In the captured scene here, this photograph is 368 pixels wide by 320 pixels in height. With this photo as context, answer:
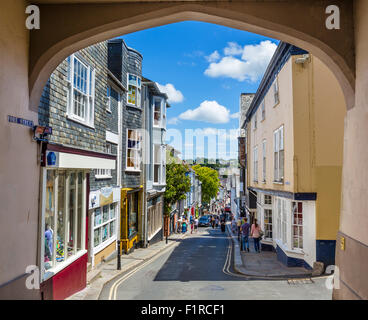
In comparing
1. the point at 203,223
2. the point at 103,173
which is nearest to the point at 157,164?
the point at 103,173

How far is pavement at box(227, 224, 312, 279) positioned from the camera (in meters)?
11.7

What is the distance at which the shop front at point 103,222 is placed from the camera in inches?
502

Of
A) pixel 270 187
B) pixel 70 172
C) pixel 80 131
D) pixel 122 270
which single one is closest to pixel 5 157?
pixel 70 172

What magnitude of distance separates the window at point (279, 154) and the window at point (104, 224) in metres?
7.82

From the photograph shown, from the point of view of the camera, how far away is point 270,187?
17.0 meters

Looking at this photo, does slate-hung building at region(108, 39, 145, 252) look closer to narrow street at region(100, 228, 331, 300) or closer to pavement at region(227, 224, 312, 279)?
narrow street at region(100, 228, 331, 300)

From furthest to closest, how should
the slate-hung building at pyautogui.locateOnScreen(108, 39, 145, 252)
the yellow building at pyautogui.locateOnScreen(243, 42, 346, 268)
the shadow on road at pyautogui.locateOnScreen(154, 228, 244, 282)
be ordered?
the slate-hung building at pyautogui.locateOnScreen(108, 39, 145, 252) → the yellow building at pyautogui.locateOnScreen(243, 42, 346, 268) → the shadow on road at pyautogui.locateOnScreen(154, 228, 244, 282)

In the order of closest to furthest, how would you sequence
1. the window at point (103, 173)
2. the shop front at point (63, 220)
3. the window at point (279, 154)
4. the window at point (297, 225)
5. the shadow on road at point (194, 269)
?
the shop front at point (63, 220) → the shadow on road at point (194, 269) → the window at point (297, 225) → the window at point (103, 173) → the window at point (279, 154)

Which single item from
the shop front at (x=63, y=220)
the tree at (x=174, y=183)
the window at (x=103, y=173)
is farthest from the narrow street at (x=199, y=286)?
the tree at (x=174, y=183)

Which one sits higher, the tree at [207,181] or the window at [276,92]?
the window at [276,92]

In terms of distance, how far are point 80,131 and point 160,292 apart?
17.0 ft

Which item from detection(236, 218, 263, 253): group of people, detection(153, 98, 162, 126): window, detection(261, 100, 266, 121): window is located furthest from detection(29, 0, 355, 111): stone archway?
detection(153, 98, 162, 126): window

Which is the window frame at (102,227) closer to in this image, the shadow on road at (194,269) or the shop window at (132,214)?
the shop window at (132,214)

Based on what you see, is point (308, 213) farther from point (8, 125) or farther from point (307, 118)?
point (8, 125)
